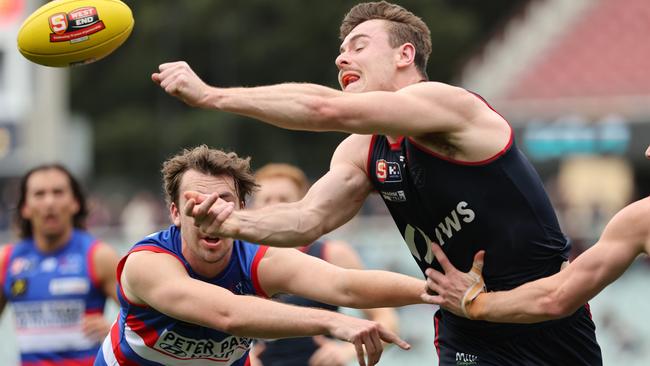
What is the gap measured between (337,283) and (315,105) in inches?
43.9

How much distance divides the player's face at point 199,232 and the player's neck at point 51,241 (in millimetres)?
2758

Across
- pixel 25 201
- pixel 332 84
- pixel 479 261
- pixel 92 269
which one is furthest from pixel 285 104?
pixel 332 84

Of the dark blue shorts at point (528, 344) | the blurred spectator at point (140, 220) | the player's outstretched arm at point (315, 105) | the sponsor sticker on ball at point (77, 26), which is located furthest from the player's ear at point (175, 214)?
A: the blurred spectator at point (140, 220)

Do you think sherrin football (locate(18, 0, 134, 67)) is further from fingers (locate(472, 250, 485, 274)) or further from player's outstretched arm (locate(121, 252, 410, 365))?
fingers (locate(472, 250, 485, 274))

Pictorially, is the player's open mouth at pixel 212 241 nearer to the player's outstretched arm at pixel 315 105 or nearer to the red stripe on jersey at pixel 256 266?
the red stripe on jersey at pixel 256 266

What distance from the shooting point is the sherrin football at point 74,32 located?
588cm

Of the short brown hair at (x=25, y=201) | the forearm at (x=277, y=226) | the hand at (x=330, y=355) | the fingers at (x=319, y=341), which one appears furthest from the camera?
the short brown hair at (x=25, y=201)

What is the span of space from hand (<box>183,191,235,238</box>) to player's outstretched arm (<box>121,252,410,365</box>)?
38 cm

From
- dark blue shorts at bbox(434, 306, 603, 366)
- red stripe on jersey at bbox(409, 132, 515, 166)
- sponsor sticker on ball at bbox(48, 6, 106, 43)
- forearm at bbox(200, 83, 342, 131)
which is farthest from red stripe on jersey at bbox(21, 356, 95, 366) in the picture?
forearm at bbox(200, 83, 342, 131)

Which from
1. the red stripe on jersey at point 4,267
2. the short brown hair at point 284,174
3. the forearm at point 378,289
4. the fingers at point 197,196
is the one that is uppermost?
the fingers at point 197,196

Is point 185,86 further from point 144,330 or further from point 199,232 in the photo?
point 144,330

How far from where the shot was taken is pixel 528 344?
552 cm

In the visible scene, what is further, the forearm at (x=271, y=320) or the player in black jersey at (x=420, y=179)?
the forearm at (x=271, y=320)

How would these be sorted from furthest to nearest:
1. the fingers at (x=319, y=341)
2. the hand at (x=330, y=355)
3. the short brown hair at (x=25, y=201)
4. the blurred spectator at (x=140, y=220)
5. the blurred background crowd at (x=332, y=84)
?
the blurred spectator at (x=140, y=220) → the blurred background crowd at (x=332, y=84) → the short brown hair at (x=25, y=201) → the fingers at (x=319, y=341) → the hand at (x=330, y=355)
